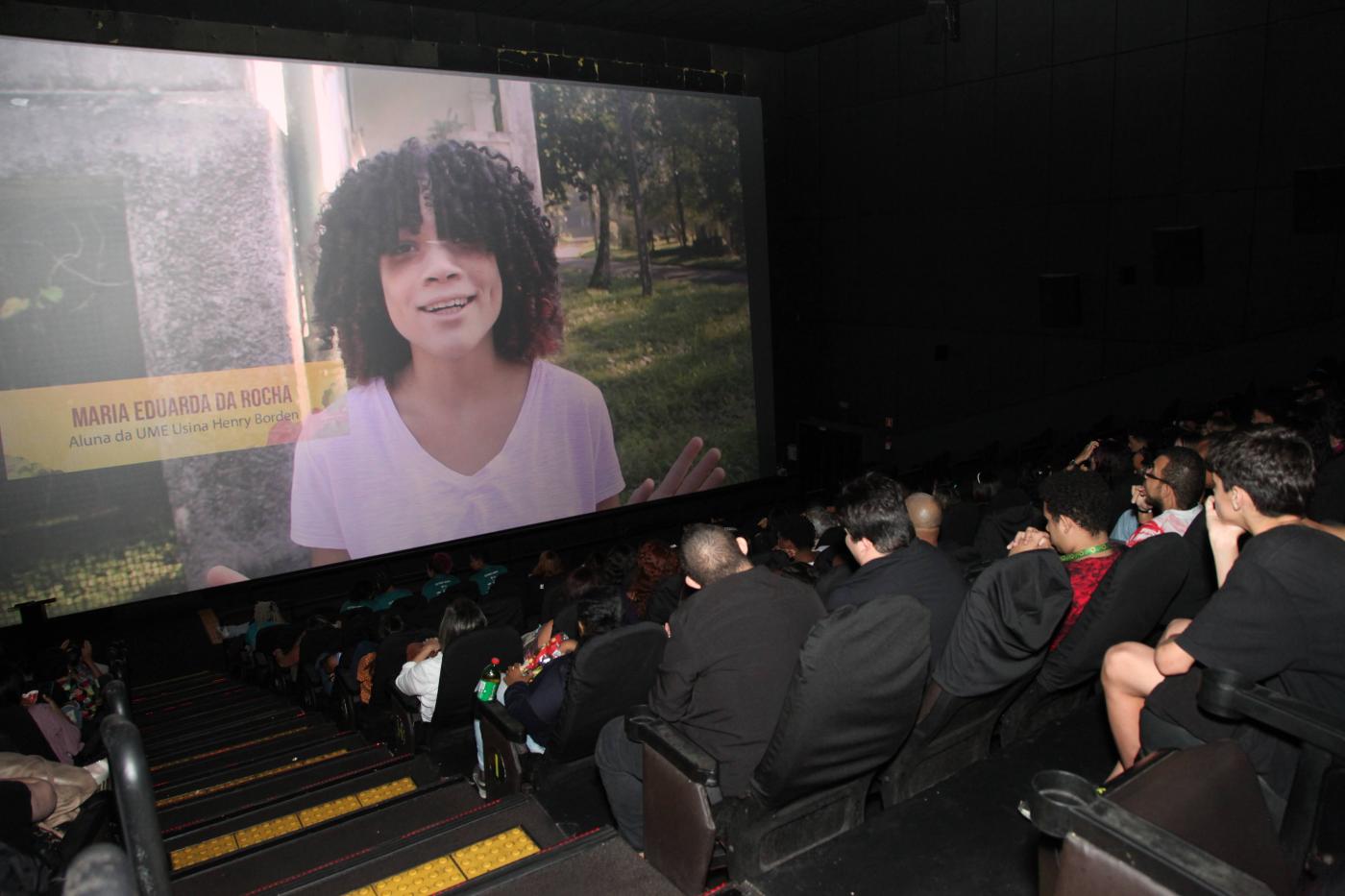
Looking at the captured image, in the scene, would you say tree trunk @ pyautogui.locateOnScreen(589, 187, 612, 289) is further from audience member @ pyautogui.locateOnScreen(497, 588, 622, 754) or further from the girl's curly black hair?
audience member @ pyautogui.locateOnScreen(497, 588, 622, 754)

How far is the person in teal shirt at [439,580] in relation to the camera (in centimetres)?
705

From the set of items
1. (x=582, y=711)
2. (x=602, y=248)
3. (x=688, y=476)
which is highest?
(x=602, y=248)

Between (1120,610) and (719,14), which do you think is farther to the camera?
(719,14)

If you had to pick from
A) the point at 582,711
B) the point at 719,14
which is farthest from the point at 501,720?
the point at 719,14

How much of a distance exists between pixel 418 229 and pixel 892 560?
6.93 m

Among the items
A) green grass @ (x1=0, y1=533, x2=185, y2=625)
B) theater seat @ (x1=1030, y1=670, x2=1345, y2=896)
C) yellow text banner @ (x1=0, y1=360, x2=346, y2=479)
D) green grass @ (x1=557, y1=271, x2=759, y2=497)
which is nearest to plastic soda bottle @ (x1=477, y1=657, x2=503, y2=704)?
theater seat @ (x1=1030, y1=670, x2=1345, y2=896)

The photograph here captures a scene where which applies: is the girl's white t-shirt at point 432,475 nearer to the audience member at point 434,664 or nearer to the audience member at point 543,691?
the audience member at point 434,664

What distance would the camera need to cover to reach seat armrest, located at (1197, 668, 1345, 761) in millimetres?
1719

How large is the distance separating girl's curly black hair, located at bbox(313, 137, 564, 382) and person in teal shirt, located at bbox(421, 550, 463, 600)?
6.19 ft

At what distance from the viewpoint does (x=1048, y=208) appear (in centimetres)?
1079

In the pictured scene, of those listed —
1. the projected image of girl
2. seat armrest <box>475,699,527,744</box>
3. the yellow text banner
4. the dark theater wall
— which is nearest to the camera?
seat armrest <box>475,699,527,744</box>

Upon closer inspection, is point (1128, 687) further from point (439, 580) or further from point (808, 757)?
point (439, 580)

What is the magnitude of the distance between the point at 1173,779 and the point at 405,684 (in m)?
3.32

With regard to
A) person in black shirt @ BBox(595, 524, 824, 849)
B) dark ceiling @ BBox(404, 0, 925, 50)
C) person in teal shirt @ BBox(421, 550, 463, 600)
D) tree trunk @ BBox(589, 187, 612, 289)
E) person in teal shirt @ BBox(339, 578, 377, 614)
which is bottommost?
person in teal shirt @ BBox(339, 578, 377, 614)
